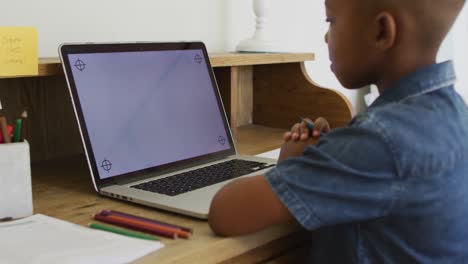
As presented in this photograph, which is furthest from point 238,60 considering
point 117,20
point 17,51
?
point 17,51

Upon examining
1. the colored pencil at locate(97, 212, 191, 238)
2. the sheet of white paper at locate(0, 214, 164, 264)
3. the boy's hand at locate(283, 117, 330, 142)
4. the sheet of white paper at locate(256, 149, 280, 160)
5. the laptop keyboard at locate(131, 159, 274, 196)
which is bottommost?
the sheet of white paper at locate(256, 149, 280, 160)

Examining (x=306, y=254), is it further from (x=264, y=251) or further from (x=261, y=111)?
(x=261, y=111)

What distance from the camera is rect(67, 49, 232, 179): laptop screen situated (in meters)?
0.91

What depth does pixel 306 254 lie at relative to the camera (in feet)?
2.79

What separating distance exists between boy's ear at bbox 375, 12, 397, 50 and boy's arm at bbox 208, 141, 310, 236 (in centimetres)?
21

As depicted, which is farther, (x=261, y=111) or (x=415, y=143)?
(x=261, y=111)

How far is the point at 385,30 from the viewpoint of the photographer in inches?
26.9

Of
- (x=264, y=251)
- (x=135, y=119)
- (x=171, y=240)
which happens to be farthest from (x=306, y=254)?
(x=135, y=119)

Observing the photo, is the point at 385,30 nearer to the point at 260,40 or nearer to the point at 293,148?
the point at 293,148

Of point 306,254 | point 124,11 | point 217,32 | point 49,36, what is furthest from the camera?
point 217,32

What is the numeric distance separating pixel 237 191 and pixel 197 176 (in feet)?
0.84

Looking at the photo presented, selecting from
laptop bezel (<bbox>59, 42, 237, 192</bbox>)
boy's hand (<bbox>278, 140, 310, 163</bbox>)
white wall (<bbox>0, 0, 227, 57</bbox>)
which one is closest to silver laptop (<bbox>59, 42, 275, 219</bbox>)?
laptop bezel (<bbox>59, 42, 237, 192</bbox>)

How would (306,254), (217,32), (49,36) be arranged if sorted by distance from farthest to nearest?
1. (217,32)
2. (49,36)
3. (306,254)

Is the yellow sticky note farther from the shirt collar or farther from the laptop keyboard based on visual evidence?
the shirt collar
